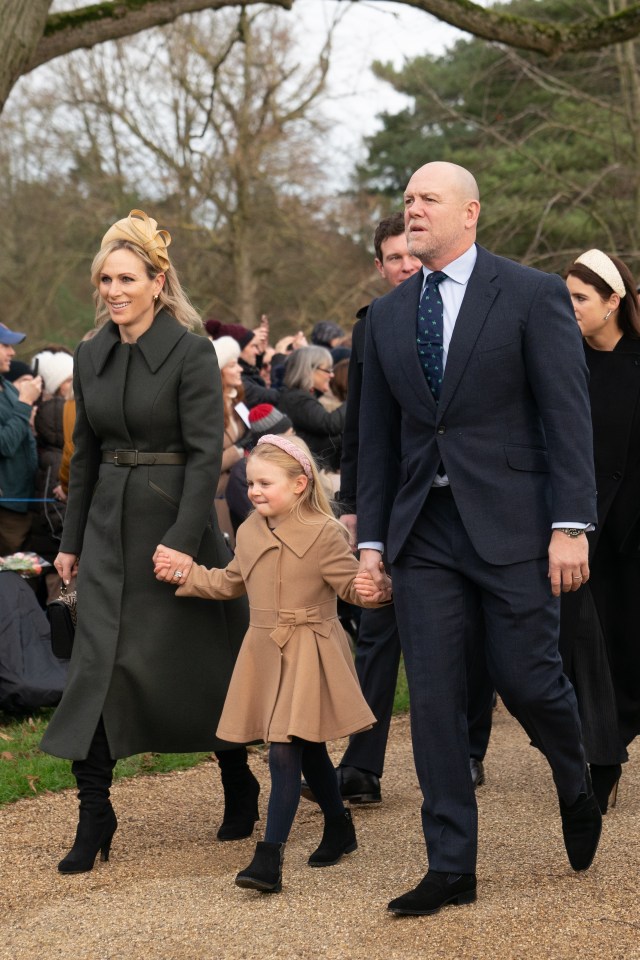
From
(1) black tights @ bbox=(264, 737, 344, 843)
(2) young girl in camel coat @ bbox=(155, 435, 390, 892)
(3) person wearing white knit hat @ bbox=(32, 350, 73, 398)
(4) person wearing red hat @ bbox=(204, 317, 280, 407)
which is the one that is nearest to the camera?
(1) black tights @ bbox=(264, 737, 344, 843)

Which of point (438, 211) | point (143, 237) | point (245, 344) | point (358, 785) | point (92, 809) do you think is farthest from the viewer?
point (245, 344)

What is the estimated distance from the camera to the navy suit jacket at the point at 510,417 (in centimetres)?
389

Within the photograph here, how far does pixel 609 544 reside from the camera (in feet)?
17.8

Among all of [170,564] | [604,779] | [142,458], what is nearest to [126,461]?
[142,458]

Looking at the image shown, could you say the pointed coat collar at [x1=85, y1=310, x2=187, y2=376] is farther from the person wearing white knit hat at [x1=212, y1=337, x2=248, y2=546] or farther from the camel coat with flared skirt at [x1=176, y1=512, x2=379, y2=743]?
the person wearing white knit hat at [x1=212, y1=337, x2=248, y2=546]

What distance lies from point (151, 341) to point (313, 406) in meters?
3.97

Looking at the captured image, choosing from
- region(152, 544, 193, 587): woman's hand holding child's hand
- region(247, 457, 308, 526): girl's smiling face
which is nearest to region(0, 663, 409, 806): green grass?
region(152, 544, 193, 587): woman's hand holding child's hand

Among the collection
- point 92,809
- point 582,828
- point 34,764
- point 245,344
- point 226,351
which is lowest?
point 34,764

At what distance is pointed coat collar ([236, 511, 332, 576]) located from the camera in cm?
455

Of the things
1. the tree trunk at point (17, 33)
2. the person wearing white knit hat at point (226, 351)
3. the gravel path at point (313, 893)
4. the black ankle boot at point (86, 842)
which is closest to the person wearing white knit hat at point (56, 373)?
the person wearing white knit hat at point (226, 351)

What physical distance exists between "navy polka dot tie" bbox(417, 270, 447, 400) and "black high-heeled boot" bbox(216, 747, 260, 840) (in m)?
1.73

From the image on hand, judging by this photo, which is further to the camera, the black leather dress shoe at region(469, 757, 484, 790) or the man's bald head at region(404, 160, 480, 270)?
the black leather dress shoe at region(469, 757, 484, 790)

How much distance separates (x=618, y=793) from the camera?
18.2ft

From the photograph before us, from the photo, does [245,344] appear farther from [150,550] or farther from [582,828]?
[582,828]
